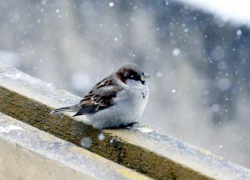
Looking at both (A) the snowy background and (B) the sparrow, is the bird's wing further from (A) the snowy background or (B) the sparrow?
(A) the snowy background

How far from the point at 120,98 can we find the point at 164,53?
3.01m

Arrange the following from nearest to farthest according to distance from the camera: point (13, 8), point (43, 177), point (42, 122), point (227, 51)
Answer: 1. point (43, 177)
2. point (42, 122)
3. point (227, 51)
4. point (13, 8)

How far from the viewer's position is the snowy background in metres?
5.23

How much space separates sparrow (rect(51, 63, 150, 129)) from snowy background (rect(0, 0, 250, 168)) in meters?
2.59

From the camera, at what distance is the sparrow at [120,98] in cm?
254

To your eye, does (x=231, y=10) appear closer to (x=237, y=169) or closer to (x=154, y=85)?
(x=154, y=85)

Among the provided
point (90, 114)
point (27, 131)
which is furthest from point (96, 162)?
point (90, 114)

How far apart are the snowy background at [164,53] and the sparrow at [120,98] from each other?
2588 mm

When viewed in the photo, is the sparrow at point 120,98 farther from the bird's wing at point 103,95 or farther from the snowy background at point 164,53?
the snowy background at point 164,53

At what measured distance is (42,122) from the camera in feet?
7.61

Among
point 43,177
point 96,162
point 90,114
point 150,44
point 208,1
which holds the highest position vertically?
point 208,1

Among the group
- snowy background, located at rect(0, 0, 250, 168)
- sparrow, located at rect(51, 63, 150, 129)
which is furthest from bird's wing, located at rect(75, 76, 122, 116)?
snowy background, located at rect(0, 0, 250, 168)

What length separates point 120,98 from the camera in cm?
267

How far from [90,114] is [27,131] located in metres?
0.48
